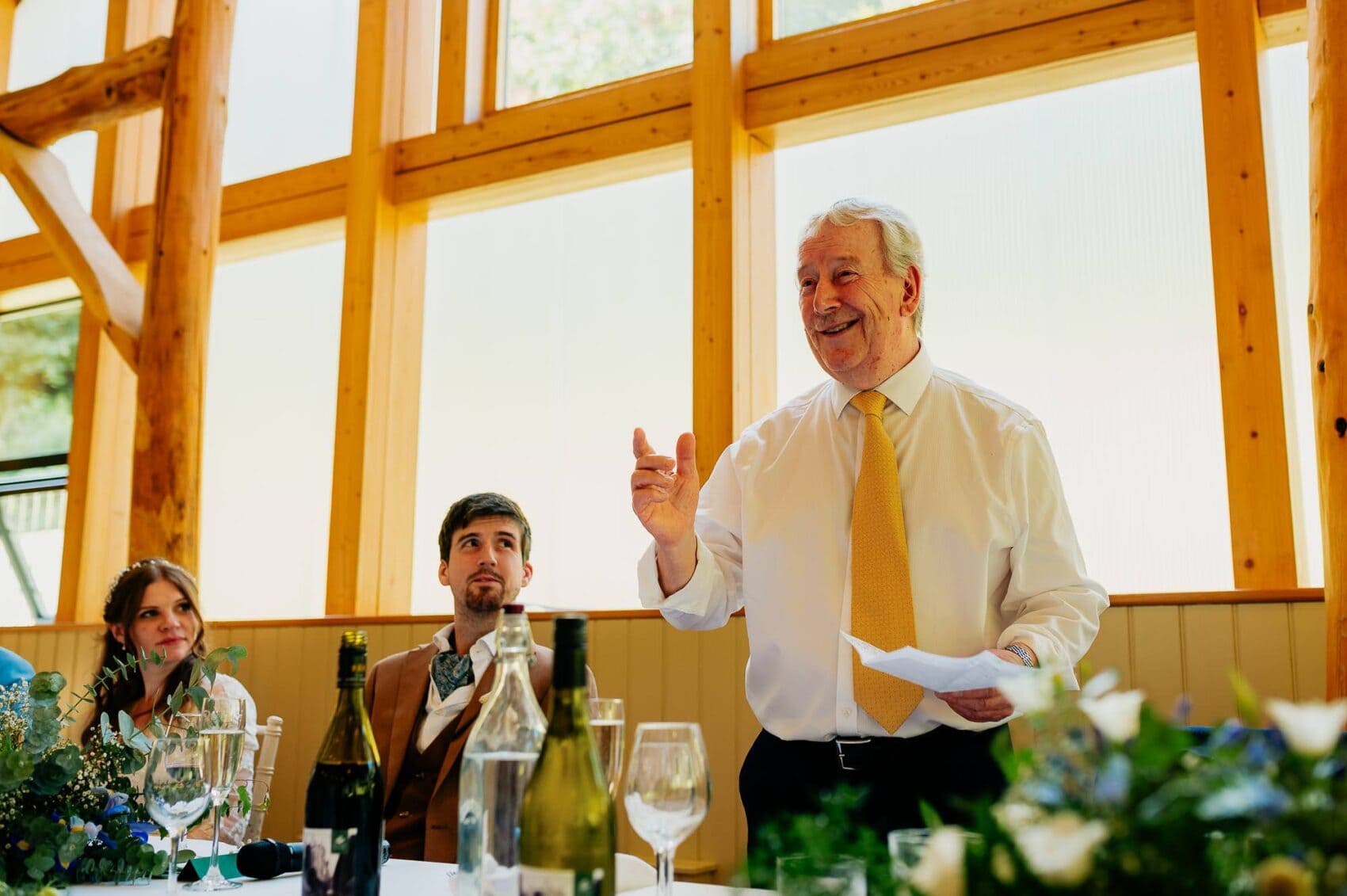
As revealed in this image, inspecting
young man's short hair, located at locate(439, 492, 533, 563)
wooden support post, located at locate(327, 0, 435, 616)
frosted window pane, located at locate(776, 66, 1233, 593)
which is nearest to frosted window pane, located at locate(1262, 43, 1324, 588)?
frosted window pane, located at locate(776, 66, 1233, 593)

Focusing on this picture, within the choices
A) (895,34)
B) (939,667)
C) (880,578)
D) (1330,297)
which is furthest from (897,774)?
(895,34)

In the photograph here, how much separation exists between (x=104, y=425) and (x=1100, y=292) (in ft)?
Answer: 13.0

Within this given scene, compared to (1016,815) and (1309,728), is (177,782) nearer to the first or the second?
(1016,815)

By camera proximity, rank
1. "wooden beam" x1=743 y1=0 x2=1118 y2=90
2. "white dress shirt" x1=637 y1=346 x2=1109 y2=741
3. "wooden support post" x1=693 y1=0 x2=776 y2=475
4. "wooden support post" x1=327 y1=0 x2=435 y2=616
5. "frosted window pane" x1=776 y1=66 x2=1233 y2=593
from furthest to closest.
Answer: "wooden support post" x1=327 y1=0 x2=435 y2=616 < "wooden support post" x1=693 y1=0 x2=776 y2=475 < "wooden beam" x1=743 y1=0 x2=1118 y2=90 < "frosted window pane" x1=776 y1=66 x2=1233 y2=593 < "white dress shirt" x1=637 y1=346 x2=1109 y2=741

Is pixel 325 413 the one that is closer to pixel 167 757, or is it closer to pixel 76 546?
pixel 76 546

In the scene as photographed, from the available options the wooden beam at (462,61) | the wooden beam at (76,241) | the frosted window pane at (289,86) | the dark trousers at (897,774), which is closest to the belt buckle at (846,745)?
the dark trousers at (897,774)

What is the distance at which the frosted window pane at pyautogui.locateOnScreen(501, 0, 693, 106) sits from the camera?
13.2ft

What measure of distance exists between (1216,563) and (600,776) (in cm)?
237

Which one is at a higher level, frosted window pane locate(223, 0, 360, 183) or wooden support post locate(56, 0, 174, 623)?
frosted window pane locate(223, 0, 360, 183)

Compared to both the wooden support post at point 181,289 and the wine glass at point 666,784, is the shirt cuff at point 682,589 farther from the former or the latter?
the wooden support post at point 181,289

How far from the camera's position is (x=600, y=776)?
3.14 feet

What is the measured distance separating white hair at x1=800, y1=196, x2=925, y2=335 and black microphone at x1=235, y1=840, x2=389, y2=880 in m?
1.23

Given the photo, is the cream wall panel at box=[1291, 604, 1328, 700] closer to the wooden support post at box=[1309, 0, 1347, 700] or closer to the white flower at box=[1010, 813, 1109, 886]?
the wooden support post at box=[1309, 0, 1347, 700]

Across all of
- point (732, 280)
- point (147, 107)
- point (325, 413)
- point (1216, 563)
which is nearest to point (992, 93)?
point (732, 280)
